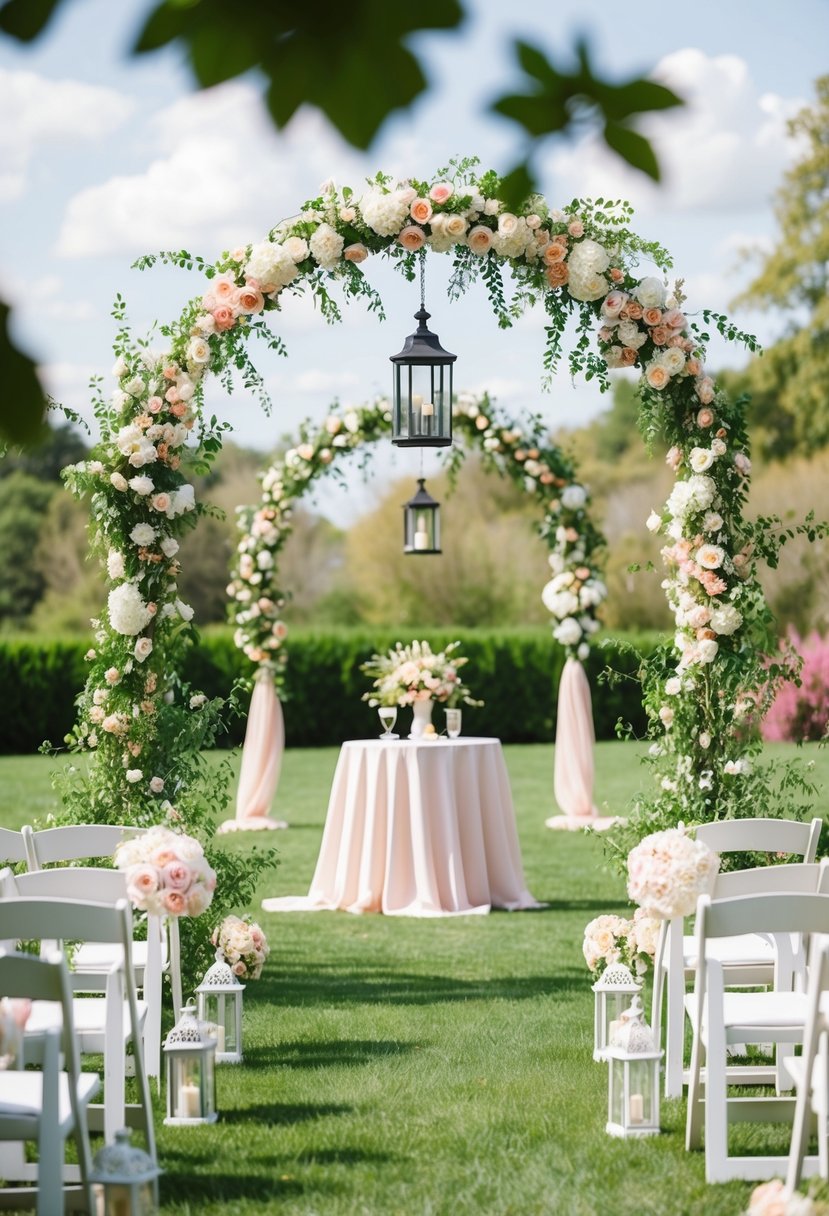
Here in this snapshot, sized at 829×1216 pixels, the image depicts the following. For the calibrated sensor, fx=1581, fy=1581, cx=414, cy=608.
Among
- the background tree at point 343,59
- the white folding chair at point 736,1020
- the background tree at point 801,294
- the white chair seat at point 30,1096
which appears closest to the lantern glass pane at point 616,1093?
the white folding chair at point 736,1020

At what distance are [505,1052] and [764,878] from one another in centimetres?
157

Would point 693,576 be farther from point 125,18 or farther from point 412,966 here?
point 125,18

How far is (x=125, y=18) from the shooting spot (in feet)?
3.72

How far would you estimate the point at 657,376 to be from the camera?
6.42 meters

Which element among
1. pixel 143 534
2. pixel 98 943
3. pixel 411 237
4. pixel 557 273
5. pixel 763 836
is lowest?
pixel 98 943

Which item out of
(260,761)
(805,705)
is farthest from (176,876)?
(805,705)

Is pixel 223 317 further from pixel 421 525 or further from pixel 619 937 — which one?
pixel 421 525

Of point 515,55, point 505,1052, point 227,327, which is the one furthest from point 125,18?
point 227,327

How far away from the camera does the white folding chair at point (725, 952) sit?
488cm

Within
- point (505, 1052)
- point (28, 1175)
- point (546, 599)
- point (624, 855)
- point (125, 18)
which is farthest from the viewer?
point (546, 599)

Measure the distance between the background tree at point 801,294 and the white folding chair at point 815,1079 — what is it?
26568mm

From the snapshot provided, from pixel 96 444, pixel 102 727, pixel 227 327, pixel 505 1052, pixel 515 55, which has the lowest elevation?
pixel 505 1052

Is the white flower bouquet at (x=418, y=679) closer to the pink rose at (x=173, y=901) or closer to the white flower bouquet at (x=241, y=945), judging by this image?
the white flower bouquet at (x=241, y=945)

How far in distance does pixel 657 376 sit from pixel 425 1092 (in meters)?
3.00
